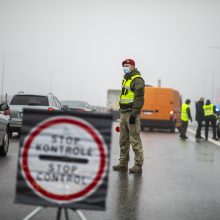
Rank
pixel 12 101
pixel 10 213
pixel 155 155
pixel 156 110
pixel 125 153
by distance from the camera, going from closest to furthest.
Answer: pixel 10 213, pixel 125 153, pixel 155 155, pixel 12 101, pixel 156 110

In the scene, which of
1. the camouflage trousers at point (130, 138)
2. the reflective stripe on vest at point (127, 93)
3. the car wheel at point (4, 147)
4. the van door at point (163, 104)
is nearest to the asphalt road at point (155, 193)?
the car wheel at point (4, 147)

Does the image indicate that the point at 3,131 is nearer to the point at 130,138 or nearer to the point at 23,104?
the point at 130,138

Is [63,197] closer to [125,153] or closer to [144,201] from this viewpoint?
[144,201]

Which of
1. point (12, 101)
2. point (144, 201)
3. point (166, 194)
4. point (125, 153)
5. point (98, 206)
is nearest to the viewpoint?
point (98, 206)

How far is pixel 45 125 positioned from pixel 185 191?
13.9ft

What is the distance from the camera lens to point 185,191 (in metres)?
7.79

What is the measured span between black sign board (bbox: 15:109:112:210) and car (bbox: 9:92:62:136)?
510 inches

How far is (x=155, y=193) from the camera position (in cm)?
749

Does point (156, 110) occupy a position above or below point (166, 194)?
above

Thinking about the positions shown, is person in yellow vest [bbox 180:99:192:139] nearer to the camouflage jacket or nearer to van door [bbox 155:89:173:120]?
van door [bbox 155:89:173:120]

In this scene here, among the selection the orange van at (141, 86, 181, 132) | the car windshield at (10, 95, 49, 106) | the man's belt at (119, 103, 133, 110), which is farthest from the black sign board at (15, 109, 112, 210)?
the orange van at (141, 86, 181, 132)

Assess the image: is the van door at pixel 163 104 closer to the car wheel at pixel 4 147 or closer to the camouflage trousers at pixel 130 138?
the car wheel at pixel 4 147

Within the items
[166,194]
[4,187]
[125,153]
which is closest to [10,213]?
[4,187]

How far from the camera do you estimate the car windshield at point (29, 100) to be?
17.4 m
